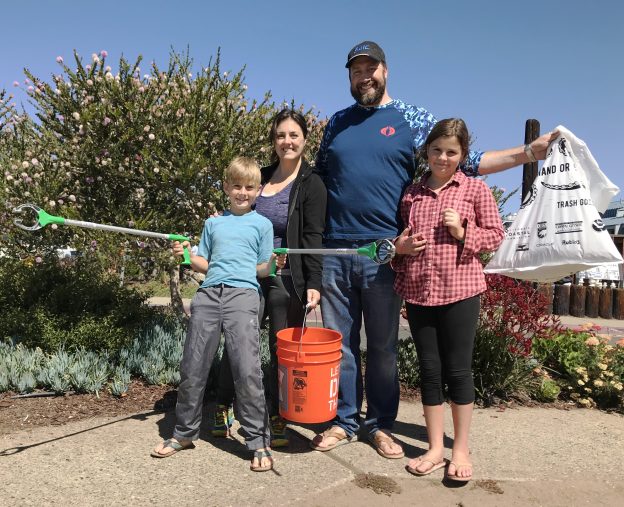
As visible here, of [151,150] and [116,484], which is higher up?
[151,150]

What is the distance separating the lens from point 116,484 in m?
2.62

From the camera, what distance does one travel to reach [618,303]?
12719 mm

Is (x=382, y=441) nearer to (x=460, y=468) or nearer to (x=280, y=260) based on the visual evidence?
(x=460, y=468)

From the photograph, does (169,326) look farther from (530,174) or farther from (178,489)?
(530,174)

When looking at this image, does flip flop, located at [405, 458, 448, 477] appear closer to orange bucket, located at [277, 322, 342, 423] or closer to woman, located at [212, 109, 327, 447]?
orange bucket, located at [277, 322, 342, 423]

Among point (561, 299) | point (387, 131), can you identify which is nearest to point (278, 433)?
point (387, 131)

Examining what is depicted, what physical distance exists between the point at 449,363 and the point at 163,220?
3.15 m

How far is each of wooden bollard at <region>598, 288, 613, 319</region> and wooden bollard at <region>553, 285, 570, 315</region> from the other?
0.74 metres

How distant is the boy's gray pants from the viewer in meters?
2.95

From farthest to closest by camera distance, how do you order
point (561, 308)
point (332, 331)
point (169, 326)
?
point (561, 308)
point (169, 326)
point (332, 331)

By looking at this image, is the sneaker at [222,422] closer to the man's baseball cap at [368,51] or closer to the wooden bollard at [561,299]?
the man's baseball cap at [368,51]

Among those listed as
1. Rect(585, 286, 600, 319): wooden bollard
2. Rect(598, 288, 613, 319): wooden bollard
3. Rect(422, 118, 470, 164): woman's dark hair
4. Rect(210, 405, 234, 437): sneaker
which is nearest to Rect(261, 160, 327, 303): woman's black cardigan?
Rect(422, 118, 470, 164): woman's dark hair

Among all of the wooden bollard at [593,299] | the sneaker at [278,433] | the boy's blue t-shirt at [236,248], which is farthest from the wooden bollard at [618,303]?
the boy's blue t-shirt at [236,248]

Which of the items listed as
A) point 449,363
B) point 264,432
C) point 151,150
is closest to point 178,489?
point 264,432
